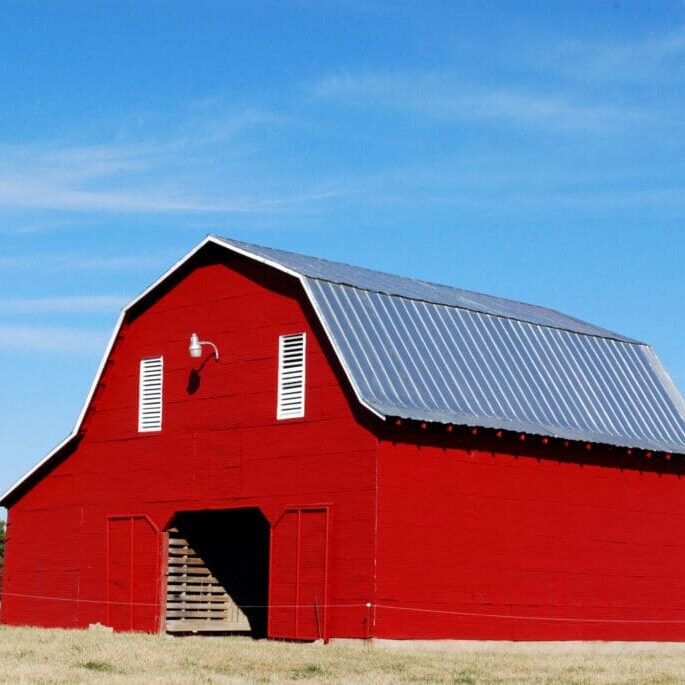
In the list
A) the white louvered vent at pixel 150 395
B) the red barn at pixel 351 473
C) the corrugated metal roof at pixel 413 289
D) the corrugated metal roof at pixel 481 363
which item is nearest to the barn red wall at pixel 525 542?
the red barn at pixel 351 473

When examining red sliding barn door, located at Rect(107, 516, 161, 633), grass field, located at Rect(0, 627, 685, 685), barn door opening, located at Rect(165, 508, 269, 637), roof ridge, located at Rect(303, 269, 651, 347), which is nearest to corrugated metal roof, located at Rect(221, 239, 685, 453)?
roof ridge, located at Rect(303, 269, 651, 347)

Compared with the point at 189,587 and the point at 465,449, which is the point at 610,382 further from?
the point at 189,587

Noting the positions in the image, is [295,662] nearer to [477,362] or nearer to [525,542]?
[525,542]

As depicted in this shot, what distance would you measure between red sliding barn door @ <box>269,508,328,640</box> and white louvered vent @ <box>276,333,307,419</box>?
216 centimetres

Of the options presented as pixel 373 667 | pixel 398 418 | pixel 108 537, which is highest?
pixel 398 418

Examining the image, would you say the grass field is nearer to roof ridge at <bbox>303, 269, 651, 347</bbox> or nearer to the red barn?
the red barn

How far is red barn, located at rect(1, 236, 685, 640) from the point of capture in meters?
32.0

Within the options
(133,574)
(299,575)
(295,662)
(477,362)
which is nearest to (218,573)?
(133,574)

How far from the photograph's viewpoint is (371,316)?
112 feet

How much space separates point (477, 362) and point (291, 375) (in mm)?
4299

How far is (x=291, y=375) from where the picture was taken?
1329 inches

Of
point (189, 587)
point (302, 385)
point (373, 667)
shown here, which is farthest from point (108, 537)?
point (373, 667)

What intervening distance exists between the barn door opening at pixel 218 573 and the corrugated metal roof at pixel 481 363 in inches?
217

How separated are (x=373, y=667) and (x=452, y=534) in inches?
236
